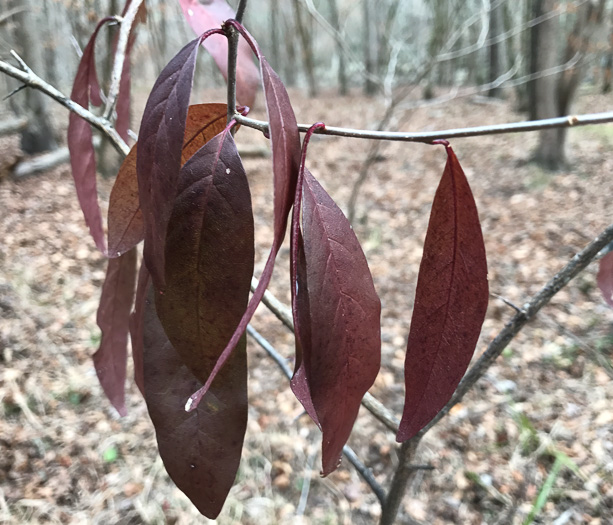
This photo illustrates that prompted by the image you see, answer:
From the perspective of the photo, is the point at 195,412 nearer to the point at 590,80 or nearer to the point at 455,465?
the point at 455,465

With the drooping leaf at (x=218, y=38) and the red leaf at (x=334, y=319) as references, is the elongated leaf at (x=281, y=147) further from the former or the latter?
the drooping leaf at (x=218, y=38)

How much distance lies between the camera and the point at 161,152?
0.28m

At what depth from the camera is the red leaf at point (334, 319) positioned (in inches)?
11.3

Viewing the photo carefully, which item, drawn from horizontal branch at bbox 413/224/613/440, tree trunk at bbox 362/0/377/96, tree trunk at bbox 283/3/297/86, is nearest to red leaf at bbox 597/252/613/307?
horizontal branch at bbox 413/224/613/440

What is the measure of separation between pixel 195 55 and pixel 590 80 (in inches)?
401

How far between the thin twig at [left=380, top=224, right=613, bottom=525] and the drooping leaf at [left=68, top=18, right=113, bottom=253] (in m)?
0.47

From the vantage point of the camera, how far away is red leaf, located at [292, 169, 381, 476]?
29 centimetres

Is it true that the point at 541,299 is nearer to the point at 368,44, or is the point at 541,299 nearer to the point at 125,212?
the point at 125,212

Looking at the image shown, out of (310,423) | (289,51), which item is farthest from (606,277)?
(289,51)

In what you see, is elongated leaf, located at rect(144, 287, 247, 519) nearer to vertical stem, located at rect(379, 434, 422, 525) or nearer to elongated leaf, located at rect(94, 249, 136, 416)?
elongated leaf, located at rect(94, 249, 136, 416)

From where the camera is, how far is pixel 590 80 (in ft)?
27.2

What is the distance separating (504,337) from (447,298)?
0.28m

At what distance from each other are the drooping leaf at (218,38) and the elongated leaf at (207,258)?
0.84ft

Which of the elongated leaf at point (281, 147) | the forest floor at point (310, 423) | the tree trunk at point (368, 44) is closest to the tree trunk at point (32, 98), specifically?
the forest floor at point (310, 423)
